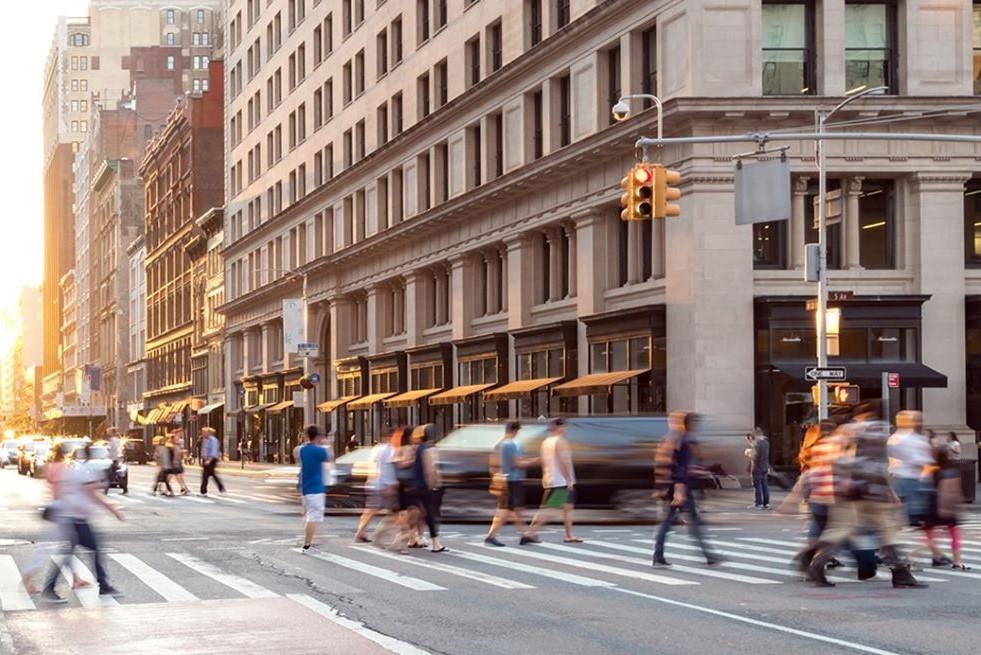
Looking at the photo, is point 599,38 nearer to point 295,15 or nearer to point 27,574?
point 27,574

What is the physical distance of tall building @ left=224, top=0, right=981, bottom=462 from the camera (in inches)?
1629

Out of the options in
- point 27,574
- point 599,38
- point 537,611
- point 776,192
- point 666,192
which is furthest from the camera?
point 599,38

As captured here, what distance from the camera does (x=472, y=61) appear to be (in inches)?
2260

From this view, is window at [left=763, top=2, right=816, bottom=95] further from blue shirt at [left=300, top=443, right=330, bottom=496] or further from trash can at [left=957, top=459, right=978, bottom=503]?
blue shirt at [left=300, top=443, right=330, bottom=496]

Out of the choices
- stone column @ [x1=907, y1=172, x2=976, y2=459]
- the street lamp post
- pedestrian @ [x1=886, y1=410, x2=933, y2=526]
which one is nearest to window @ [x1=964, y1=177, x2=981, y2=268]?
stone column @ [x1=907, y1=172, x2=976, y2=459]

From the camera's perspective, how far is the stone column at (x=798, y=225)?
42.0m

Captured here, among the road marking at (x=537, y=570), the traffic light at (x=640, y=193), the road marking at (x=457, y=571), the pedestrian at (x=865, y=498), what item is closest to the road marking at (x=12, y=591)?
the road marking at (x=457, y=571)

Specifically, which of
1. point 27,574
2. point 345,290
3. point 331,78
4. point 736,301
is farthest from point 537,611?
point 331,78

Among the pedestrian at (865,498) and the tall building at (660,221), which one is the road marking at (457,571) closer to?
the pedestrian at (865,498)

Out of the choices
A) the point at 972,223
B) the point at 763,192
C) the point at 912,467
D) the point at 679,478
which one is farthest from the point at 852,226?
the point at 679,478

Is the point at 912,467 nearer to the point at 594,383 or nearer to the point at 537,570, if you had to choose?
the point at 537,570

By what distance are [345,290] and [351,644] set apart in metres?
59.4

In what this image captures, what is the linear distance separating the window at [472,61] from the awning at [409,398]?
11695 mm

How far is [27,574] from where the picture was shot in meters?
17.5
